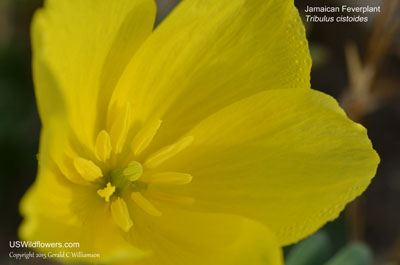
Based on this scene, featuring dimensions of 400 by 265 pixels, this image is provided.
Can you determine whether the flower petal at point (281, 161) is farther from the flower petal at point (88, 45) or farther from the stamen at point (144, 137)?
the flower petal at point (88, 45)

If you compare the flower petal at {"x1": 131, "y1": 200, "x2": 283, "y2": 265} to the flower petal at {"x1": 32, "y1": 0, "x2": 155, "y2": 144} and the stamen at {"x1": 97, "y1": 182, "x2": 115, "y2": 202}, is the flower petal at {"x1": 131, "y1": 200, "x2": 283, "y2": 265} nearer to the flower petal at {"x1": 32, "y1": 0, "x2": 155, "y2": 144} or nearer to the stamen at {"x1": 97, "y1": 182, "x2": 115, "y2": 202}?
the stamen at {"x1": 97, "y1": 182, "x2": 115, "y2": 202}

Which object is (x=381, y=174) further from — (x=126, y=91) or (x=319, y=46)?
(x=126, y=91)

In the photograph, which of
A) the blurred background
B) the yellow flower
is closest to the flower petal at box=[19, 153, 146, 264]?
the yellow flower

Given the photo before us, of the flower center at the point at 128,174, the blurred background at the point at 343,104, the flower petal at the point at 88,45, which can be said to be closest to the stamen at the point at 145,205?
the flower center at the point at 128,174

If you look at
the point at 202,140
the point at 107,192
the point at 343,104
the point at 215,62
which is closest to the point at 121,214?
the point at 107,192

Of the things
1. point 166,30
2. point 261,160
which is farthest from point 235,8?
point 261,160

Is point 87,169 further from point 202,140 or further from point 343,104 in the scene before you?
point 343,104
